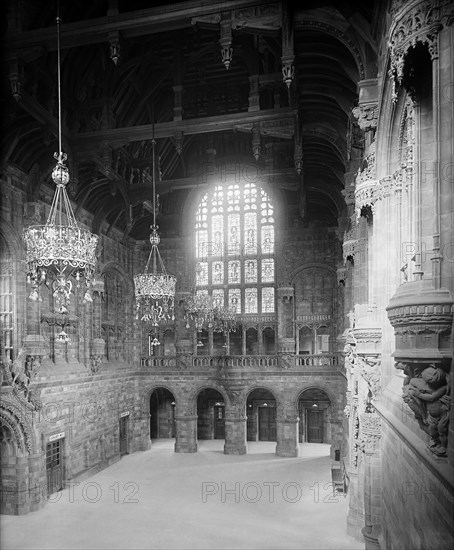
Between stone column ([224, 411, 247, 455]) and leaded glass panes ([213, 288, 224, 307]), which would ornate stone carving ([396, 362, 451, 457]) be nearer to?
leaded glass panes ([213, 288, 224, 307])

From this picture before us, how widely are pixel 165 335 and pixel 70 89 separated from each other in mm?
13502

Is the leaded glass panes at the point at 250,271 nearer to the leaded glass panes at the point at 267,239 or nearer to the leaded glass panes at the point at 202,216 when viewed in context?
the leaded glass panes at the point at 267,239

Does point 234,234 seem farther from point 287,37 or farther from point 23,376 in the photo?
point 287,37

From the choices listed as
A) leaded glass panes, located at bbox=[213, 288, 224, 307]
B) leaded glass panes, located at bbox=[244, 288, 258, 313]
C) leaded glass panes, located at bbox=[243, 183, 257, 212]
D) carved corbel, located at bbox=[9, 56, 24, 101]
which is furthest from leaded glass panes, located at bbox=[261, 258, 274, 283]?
carved corbel, located at bbox=[9, 56, 24, 101]

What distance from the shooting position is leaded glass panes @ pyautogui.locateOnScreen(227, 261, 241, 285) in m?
23.8

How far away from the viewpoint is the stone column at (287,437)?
2183 cm

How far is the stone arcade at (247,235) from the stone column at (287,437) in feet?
0.43

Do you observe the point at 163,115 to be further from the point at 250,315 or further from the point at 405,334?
the point at 405,334

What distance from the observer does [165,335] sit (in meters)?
25.1

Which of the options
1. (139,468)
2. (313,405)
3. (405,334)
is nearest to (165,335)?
(139,468)

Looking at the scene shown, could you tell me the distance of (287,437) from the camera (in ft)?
71.9

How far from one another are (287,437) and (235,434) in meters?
2.44

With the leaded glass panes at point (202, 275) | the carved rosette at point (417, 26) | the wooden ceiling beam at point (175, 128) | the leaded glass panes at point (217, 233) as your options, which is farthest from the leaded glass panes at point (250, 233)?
the carved rosette at point (417, 26)

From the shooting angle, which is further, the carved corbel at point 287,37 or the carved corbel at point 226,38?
the carved corbel at point 226,38
